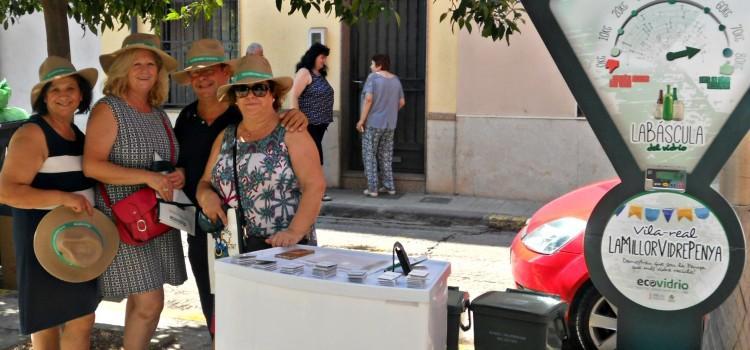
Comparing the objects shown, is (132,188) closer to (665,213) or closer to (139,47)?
(139,47)

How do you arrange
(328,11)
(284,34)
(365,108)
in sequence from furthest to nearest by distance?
(284,34) < (365,108) < (328,11)

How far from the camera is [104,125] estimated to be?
11.8 ft

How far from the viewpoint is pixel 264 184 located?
3.50 m

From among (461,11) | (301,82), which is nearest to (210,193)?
(461,11)

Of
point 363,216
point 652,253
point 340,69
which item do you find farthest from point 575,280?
point 340,69

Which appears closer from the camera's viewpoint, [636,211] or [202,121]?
[636,211]

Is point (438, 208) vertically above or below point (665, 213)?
below

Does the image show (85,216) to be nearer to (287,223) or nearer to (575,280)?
(287,223)

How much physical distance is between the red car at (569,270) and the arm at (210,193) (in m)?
1.93

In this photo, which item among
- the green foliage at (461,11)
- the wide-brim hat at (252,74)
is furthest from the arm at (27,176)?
the green foliage at (461,11)

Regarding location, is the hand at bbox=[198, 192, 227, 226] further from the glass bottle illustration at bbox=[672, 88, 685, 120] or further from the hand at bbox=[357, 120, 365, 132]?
the hand at bbox=[357, 120, 365, 132]

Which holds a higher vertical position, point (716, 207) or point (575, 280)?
point (716, 207)

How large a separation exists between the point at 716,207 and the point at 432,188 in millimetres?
8035

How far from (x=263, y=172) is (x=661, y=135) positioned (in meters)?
1.63
